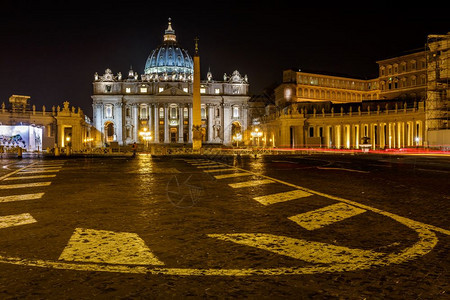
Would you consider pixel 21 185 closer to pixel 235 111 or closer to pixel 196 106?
pixel 196 106

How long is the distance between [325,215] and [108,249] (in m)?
3.99

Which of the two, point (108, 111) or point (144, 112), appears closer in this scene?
point (108, 111)

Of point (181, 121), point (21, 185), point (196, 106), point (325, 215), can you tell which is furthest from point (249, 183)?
point (181, 121)

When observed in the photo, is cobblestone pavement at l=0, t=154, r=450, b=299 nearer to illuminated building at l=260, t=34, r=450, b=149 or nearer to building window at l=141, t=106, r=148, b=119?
illuminated building at l=260, t=34, r=450, b=149

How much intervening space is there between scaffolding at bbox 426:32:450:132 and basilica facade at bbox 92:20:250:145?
73577 mm

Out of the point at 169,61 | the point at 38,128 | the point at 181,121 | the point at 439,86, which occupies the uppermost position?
the point at 169,61

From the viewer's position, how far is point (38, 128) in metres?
64.9

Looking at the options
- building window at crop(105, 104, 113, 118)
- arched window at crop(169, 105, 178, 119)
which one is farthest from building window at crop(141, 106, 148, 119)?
building window at crop(105, 104, 113, 118)

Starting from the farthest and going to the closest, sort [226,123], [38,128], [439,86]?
1. [226,123]
2. [38,128]
3. [439,86]

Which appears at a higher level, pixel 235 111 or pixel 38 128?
pixel 235 111

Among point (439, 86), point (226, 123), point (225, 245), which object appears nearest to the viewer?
point (225, 245)

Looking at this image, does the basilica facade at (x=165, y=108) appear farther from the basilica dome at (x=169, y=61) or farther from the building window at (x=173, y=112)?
the basilica dome at (x=169, y=61)

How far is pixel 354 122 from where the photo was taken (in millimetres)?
69500

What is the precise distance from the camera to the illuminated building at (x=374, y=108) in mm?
49906
